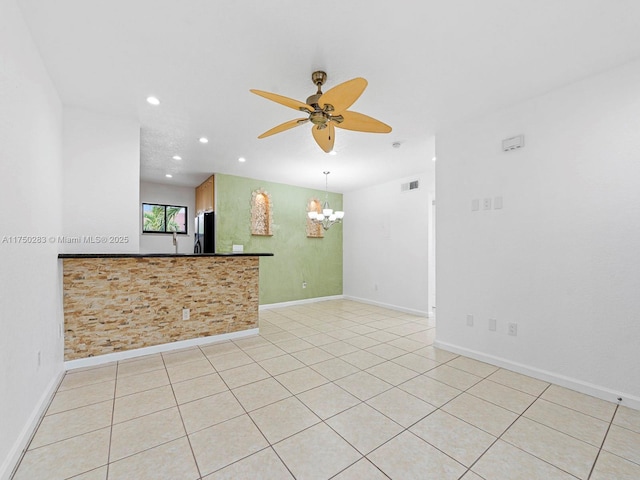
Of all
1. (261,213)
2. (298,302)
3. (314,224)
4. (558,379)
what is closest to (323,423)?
(558,379)

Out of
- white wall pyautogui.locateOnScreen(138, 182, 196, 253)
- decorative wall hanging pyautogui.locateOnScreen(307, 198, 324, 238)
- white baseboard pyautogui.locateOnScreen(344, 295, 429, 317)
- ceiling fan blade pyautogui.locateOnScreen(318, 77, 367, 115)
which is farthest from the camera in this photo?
decorative wall hanging pyautogui.locateOnScreen(307, 198, 324, 238)

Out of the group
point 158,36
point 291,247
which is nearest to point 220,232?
point 291,247

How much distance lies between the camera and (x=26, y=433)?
1.80 metres

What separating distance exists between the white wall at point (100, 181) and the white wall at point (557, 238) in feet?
12.6

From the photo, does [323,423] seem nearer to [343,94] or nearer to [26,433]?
[26,433]

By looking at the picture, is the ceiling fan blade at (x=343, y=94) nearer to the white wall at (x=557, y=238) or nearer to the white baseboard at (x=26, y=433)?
the white wall at (x=557, y=238)

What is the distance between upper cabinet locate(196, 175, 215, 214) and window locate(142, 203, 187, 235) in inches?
20.1

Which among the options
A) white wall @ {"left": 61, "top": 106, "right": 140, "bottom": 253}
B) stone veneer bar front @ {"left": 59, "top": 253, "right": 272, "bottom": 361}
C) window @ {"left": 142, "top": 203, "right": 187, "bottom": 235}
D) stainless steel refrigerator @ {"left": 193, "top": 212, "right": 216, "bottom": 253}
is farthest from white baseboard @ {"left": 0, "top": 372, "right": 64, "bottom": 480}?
window @ {"left": 142, "top": 203, "right": 187, "bottom": 235}

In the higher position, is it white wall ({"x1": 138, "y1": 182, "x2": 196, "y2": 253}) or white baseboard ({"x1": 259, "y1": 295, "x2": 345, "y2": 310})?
white wall ({"x1": 138, "y1": 182, "x2": 196, "y2": 253})

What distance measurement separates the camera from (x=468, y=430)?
1931 millimetres

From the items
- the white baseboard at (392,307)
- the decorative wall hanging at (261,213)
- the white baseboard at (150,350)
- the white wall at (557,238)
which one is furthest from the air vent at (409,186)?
the white baseboard at (150,350)

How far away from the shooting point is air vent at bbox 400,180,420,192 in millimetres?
5492

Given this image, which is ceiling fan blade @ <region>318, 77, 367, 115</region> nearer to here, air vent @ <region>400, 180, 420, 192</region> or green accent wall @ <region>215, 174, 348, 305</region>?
air vent @ <region>400, 180, 420, 192</region>

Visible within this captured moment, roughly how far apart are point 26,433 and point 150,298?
161cm
